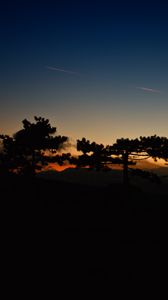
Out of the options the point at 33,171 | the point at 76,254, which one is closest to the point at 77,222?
the point at 76,254

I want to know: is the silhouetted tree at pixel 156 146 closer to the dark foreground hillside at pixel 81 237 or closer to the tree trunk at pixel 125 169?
the tree trunk at pixel 125 169

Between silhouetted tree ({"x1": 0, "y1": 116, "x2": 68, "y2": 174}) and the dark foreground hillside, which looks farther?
silhouetted tree ({"x1": 0, "y1": 116, "x2": 68, "y2": 174})

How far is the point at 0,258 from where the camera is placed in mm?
6598

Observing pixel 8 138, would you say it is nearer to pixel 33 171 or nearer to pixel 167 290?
pixel 33 171

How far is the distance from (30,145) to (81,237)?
19938 mm

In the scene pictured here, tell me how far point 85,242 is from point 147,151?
18766 mm

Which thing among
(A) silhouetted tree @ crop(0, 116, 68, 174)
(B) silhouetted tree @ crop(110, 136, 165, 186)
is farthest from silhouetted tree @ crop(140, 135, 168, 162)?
(A) silhouetted tree @ crop(0, 116, 68, 174)

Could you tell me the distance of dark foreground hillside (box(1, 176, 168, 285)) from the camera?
6.67 meters

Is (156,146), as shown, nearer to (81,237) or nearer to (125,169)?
(125,169)

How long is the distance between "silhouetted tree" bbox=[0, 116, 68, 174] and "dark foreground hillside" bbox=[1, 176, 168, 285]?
497 inches

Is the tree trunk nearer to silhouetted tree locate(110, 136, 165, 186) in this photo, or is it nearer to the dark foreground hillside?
silhouetted tree locate(110, 136, 165, 186)

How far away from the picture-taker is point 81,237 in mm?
8906

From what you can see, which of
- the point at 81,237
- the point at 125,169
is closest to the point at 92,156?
the point at 125,169

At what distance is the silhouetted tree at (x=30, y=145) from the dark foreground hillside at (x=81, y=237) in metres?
12.6
